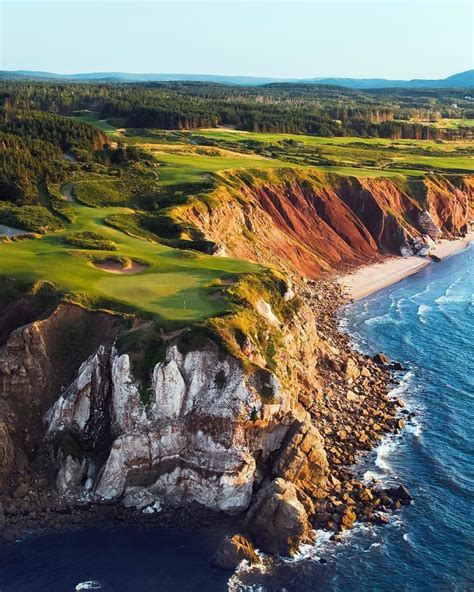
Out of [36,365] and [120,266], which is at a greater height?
[120,266]

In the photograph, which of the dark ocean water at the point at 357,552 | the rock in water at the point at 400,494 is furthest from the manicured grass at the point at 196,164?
the rock in water at the point at 400,494

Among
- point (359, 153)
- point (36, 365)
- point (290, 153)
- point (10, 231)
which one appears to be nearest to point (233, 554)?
point (36, 365)

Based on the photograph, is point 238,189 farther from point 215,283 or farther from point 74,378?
point 74,378

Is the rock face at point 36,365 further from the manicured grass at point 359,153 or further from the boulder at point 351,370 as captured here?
the manicured grass at point 359,153

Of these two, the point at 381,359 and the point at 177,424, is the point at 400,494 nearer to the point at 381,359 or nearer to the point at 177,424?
the point at 177,424

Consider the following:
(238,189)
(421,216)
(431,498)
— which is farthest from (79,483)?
(421,216)

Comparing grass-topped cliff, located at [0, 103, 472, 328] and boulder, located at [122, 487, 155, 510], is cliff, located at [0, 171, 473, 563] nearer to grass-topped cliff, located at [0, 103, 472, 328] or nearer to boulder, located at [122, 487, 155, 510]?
boulder, located at [122, 487, 155, 510]
